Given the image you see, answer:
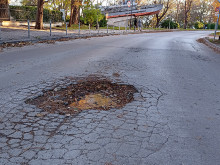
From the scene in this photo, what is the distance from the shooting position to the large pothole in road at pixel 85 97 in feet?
13.4

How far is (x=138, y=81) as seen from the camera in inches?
235

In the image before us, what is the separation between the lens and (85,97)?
4.61 meters

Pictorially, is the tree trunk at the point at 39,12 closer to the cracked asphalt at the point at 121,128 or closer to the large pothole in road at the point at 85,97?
the cracked asphalt at the point at 121,128

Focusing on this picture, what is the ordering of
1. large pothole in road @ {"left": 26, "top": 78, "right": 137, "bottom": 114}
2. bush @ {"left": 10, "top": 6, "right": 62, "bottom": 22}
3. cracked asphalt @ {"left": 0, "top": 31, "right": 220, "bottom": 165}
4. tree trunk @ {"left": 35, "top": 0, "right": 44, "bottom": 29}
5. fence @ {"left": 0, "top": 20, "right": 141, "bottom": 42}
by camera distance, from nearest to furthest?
cracked asphalt @ {"left": 0, "top": 31, "right": 220, "bottom": 165}, large pothole in road @ {"left": 26, "top": 78, "right": 137, "bottom": 114}, fence @ {"left": 0, "top": 20, "right": 141, "bottom": 42}, tree trunk @ {"left": 35, "top": 0, "right": 44, "bottom": 29}, bush @ {"left": 10, "top": 6, "right": 62, "bottom": 22}

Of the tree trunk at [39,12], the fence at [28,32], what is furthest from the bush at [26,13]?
the tree trunk at [39,12]

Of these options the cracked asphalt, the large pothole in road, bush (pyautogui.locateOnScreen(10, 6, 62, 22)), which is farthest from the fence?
the cracked asphalt

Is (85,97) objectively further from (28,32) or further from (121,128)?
(28,32)

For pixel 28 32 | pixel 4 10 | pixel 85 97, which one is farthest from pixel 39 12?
pixel 85 97

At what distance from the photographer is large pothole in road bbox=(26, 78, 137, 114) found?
4.09 meters

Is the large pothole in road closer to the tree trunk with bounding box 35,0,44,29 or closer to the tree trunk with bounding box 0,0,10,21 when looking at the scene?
the tree trunk with bounding box 35,0,44,29

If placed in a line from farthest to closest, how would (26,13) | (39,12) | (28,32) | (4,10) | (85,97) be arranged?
(26,13), (4,10), (39,12), (28,32), (85,97)

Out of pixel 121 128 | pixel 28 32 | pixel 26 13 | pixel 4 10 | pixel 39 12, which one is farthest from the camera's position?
pixel 26 13

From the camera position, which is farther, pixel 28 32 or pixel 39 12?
pixel 39 12

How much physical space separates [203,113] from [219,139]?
0.92 meters
